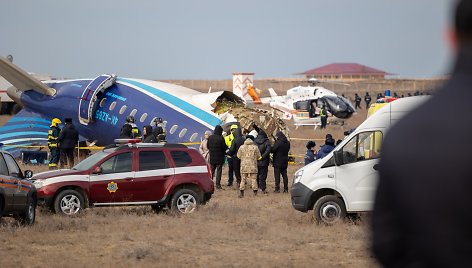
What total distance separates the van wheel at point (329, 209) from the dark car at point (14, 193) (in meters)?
5.28

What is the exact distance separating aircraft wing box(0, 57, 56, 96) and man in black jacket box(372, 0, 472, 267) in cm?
3178

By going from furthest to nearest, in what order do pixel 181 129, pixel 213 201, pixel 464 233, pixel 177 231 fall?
pixel 181 129 → pixel 213 201 → pixel 177 231 → pixel 464 233

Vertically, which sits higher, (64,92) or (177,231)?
(64,92)

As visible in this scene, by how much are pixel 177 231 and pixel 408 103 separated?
4.78 meters

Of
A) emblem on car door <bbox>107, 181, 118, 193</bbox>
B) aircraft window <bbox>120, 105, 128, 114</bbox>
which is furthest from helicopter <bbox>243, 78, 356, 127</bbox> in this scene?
emblem on car door <bbox>107, 181, 118, 193</bbox>

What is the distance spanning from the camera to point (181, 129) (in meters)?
31.4

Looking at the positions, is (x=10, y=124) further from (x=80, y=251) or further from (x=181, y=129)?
(x=80, y=251)

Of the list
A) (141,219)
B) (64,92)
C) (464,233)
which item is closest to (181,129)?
(64,92)

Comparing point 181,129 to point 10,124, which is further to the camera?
point 10,124

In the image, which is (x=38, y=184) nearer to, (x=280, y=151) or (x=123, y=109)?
(x=280, y=151)

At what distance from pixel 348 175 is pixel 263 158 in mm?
7728

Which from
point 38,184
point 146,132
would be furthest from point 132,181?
point 146,132

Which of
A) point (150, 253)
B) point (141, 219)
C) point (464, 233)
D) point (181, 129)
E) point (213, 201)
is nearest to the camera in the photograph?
point (464, 233)

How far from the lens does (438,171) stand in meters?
3.20
